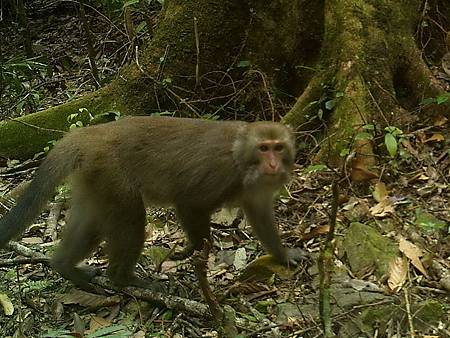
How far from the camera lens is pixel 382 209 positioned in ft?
18.1

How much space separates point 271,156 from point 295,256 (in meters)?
0.83

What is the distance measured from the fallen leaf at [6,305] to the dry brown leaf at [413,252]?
8.53 ft

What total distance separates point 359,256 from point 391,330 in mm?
858

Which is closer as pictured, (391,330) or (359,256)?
(391,330)

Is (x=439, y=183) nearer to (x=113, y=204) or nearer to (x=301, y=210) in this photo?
(x=301, y=210)

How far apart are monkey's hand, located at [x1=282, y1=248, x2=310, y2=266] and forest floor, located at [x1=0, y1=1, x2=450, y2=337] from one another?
0.07 meters

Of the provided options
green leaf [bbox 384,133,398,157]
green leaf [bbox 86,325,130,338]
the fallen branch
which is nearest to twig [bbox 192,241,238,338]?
the fallen branch

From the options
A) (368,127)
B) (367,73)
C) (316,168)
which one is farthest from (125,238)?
(367,73)

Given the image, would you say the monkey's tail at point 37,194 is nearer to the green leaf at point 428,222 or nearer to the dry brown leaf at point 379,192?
the dry brown leaf at point 379,192

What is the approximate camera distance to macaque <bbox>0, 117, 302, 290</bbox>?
493cm

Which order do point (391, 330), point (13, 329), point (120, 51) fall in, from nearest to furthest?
point (391, 330) → point (13, 329) → point (120, 51)

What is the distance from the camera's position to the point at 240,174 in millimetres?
4961

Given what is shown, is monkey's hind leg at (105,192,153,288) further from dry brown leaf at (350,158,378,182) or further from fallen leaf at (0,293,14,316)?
dry brown leaf at (350,158,378,182)

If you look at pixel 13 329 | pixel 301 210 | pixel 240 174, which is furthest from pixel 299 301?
pixel 13 329
